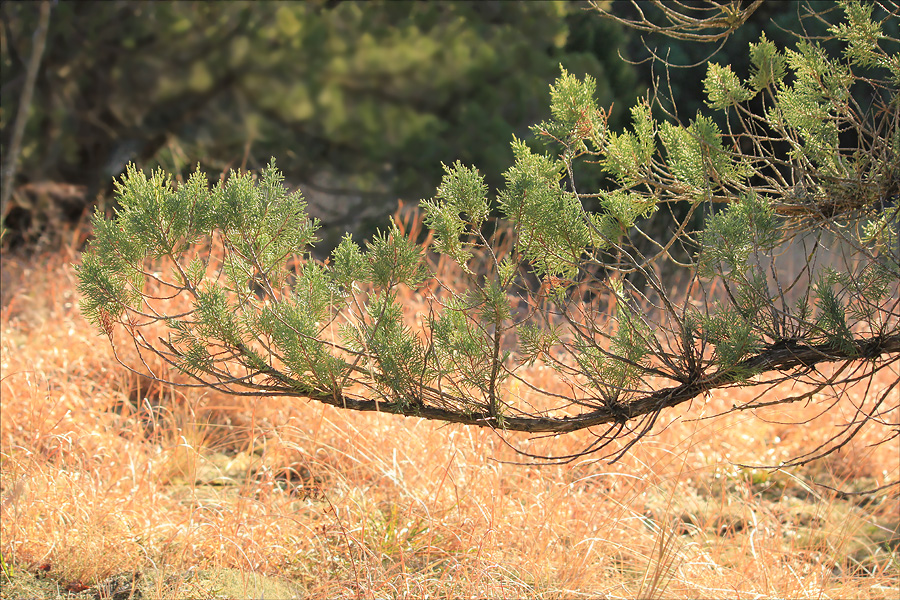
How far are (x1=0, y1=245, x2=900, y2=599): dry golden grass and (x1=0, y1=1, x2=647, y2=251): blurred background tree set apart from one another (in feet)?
9.52

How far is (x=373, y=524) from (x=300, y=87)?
3.83 meters

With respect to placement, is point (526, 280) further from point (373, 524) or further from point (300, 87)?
point (300, 87)

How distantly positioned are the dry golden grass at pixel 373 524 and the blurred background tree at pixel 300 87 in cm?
290

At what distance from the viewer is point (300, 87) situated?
5.22 meters

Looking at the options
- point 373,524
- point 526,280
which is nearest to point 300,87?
point 373,524

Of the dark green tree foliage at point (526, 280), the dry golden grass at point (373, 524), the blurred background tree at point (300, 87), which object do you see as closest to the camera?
the dark green tree foliage at point (526, 280)

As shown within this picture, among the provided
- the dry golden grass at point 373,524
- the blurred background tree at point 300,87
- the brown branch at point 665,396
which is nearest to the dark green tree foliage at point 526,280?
the brown branch at point 665,396

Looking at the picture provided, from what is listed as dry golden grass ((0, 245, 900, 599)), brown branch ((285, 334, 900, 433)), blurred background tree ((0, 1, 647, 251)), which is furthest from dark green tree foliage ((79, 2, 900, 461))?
blurred background tree ((0, 1, 647, 251))

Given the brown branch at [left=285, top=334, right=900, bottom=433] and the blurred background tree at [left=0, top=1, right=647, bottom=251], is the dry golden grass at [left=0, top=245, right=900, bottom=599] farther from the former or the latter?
the blurred background tree at [left=0, top=1, right=647, bottom=251]

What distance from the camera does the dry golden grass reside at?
1.87 m

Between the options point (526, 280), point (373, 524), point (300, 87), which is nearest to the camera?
point (526, 280)

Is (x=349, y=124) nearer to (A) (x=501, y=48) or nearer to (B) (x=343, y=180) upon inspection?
(B) (x=343, y=180)

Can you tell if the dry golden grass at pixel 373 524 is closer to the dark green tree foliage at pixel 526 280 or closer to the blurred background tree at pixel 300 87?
the dark green tree foliage at pixel 526 280

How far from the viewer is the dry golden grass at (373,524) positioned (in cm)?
187
